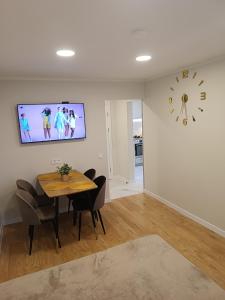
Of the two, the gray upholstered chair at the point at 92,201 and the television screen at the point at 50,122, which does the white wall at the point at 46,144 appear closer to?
the television screen at the point at 50,122

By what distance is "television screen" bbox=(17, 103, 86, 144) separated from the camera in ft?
11.8

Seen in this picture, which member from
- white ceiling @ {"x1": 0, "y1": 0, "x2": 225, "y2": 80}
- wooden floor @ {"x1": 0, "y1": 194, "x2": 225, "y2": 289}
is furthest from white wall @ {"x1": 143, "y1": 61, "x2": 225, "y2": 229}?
white ceiling @ {"x1": 0, "y1": 0, "x2": 225, "y2": 80}

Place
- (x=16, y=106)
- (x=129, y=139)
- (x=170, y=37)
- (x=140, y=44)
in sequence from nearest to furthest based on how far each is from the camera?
(x=170, y=37) < (x=140, y=44) < (x=16, y=106) < (x=129, y=139)

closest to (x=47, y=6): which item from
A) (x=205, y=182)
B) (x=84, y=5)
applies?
(x=84, y=5)

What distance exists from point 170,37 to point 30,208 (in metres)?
2.48

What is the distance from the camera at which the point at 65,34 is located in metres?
1.81

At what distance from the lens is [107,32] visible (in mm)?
1802

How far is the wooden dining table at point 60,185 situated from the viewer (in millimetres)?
2918

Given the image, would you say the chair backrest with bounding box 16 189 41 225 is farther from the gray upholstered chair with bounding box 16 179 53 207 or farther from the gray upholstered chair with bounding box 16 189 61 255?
the gray upholstered chair with bounding box 16 179 53 207

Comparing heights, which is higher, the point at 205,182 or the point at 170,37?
the point at 170,37

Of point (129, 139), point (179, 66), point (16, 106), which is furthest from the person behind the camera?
point (129, 139)

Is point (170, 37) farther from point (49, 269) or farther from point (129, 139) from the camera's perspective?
point (129, 139)

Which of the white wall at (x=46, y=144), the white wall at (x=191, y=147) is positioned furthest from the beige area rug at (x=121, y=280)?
the white wall at (x=46, y=144)

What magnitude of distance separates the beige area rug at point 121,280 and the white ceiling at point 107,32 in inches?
95.9
